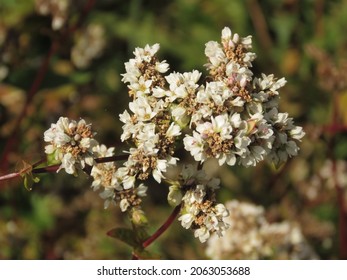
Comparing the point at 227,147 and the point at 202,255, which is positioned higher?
the point at 227,147

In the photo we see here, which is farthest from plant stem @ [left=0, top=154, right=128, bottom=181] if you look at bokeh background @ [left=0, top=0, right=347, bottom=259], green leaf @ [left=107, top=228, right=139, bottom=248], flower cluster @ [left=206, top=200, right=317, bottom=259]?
flower cluster @ [left=206, top=200, right=317, bottom=259]

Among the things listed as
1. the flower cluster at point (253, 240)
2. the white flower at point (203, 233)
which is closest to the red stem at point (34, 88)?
the flower cluster at point (253, 240)

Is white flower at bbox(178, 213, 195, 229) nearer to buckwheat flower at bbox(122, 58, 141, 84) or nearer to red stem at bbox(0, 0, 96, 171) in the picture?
buckwheat flower at bbox(122, 58, 141, 84)
